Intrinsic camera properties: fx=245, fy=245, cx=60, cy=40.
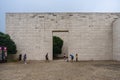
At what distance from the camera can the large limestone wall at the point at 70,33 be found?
117ft

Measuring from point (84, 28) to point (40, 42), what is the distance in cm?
674

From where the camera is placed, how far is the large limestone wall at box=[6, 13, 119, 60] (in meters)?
35.6

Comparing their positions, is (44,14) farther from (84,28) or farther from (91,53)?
(91,53)

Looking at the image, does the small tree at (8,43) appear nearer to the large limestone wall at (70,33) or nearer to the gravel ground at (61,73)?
the large limestone wall at (70,33)

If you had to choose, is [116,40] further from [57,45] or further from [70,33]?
[57,45]

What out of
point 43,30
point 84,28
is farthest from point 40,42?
point 84,28

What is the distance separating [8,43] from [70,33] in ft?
29.5

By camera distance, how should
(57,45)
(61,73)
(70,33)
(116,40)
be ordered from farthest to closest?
1. (57,45)
2. (70,33)
3. (116,40)
4. (61,73)

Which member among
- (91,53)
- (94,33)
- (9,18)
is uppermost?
(9,18)

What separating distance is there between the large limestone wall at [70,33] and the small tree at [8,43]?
4.35 feet

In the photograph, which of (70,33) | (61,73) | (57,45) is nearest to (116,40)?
(70,33)

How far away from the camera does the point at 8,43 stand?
111 ft

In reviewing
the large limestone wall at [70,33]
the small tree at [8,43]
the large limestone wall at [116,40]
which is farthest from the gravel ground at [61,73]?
the large limestone wall at [70,33]

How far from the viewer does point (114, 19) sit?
117 feet
